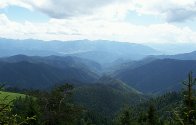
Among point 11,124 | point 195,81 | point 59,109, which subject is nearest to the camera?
point 11,124

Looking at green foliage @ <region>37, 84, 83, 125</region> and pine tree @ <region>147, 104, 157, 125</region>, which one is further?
pine tree @ <region>147, 104, 157, 125</region>

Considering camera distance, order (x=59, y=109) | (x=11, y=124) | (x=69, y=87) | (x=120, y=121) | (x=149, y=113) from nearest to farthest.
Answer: (x=11, y=124) → (x=59, y=109) → (x=69, y=87) → (x=149, y=113) → (x=120, y=121)

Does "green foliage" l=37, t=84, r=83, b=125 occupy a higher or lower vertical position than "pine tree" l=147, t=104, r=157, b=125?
higher

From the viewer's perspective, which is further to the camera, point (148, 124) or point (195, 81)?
point (148, 124)

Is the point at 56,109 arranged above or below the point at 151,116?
above

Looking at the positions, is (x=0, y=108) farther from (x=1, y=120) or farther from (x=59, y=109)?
(x=59, y=109)

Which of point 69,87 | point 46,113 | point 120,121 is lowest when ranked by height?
point 120,121

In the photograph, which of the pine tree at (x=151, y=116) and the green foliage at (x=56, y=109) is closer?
the green foliage at (x=56, y=109)

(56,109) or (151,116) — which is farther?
(151,116)

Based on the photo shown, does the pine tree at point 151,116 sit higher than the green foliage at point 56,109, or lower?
lower

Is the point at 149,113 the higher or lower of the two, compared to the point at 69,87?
lower

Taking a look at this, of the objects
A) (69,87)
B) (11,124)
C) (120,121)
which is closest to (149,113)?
(120,121)
